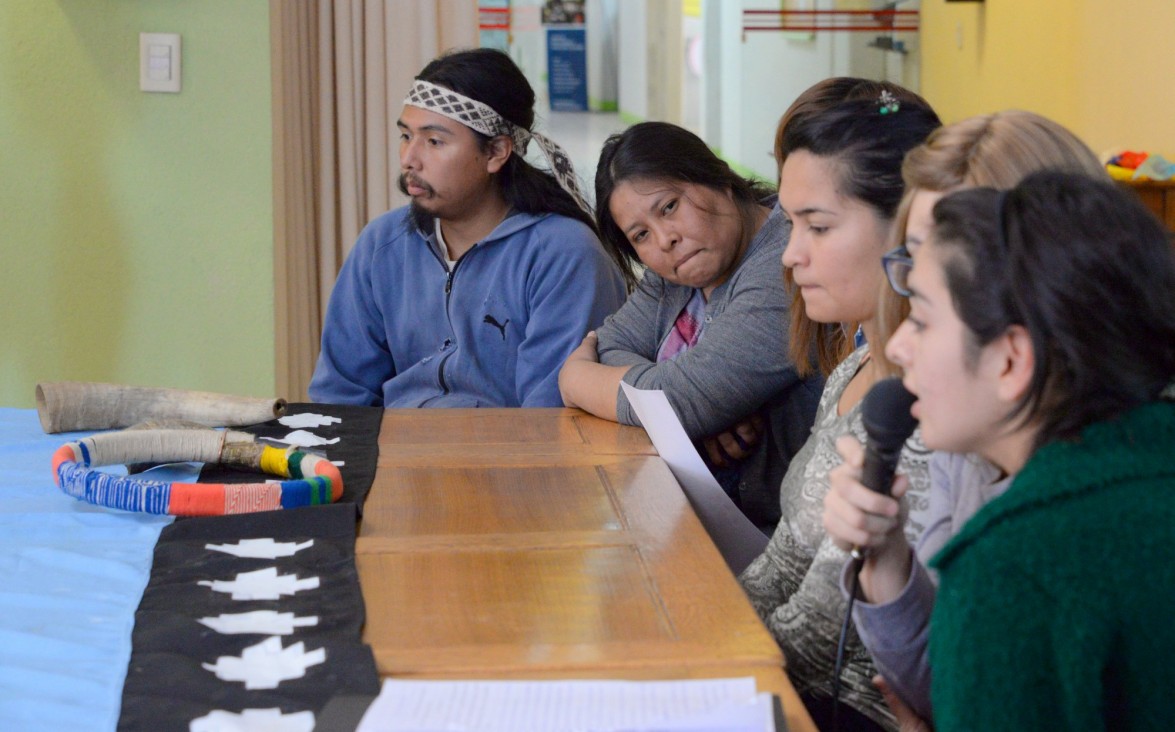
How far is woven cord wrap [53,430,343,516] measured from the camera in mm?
1536

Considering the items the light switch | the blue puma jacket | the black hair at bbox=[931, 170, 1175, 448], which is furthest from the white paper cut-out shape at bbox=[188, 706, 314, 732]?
the light switch

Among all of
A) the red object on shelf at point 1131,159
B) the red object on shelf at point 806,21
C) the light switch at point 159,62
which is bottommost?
the red object on shelf at point 1131,159

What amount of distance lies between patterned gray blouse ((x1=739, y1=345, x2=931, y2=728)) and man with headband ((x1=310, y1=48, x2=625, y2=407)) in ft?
3.32

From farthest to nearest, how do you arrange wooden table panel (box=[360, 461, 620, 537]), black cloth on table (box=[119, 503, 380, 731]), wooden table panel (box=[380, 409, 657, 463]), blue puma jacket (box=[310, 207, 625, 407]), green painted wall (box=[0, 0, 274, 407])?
green painted wall (box=[0, 0, 274, 407]) < blue puma jacket (box=[310, 207, 625, 407]) < wooden table panel (box=[380, 409, 657, 463]) < wooden table panel (box=[360, 461, 620, 537]) < black cloth on table (box=[119, 503, 380, 731])

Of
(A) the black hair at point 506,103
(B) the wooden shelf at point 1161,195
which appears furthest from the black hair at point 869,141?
(B) the wooden shelf at point 1161,195

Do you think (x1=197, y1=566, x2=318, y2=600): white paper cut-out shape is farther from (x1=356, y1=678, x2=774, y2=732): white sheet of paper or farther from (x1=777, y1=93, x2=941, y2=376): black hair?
(x1=777, y1=93, x2=941, y2=376): black hair

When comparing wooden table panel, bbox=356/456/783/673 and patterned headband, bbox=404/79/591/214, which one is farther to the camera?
patterned headband, bbox=404/79/591/214

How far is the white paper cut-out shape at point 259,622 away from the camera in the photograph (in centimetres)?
118

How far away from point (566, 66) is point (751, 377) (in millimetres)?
3934

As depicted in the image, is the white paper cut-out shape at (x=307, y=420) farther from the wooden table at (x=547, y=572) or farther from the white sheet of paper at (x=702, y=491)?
the white sheet of paper at (x=702, y=491)

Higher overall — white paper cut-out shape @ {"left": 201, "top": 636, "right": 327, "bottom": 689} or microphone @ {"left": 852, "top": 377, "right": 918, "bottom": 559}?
microphone @ {"left": 852, "top": 377, "right": 918, "bottom": 559}

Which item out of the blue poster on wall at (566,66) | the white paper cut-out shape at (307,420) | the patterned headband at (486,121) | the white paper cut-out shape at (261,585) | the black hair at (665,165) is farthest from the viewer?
the blue poster on wall at (566,66)

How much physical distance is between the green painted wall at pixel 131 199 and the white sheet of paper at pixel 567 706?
2541mm

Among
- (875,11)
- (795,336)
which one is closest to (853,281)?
(795,336)
